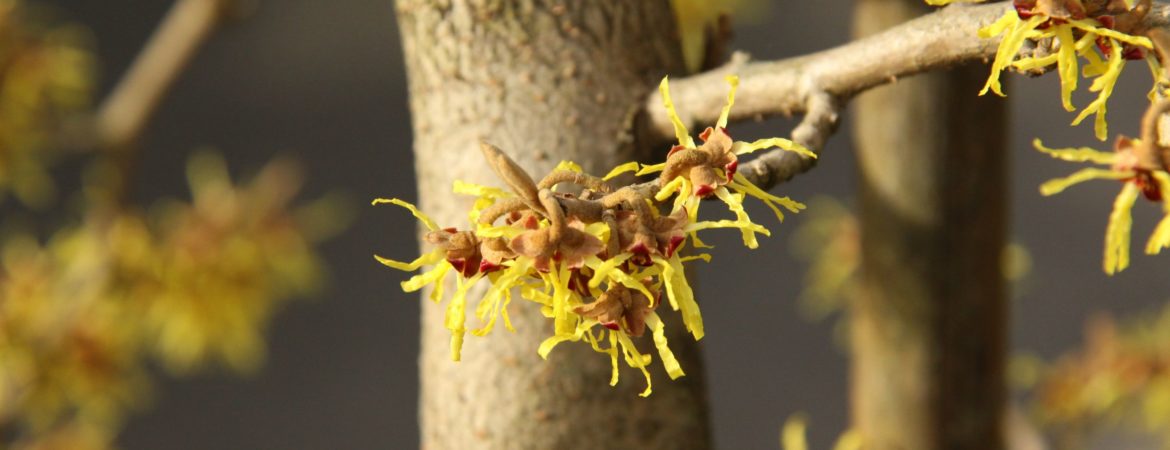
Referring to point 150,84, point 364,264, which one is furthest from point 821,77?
point 364,264

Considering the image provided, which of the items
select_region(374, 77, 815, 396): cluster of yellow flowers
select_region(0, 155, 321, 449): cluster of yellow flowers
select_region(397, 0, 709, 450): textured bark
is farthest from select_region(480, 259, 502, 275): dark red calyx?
select_region(0, 155, 321, 449): cluster of yellow flowers

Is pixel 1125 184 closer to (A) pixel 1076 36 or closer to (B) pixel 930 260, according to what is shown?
(A) pixel 1076 36

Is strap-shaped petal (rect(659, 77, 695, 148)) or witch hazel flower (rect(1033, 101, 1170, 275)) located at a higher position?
strap-shaped petal (rect(659, 77, 695, 148))

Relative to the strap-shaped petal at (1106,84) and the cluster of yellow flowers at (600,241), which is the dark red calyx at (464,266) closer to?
the cluster of yellow flowers at (600,241)

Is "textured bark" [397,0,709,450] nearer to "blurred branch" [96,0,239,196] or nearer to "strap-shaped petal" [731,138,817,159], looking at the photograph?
"strap-shaped petal" [731,138,817,159]

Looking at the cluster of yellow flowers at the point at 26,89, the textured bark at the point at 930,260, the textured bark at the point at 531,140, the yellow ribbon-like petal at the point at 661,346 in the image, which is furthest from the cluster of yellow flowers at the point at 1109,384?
the cluster of yellow flowers at the point at 26,89

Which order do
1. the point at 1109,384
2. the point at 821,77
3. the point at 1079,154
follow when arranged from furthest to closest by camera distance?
the point at 1109,384 < the point at 821,77 < the point at 1079,154
